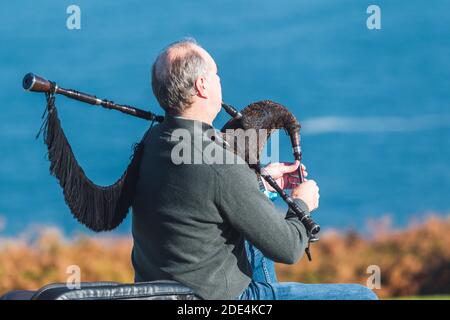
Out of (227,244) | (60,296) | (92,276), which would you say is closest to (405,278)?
(92,276)

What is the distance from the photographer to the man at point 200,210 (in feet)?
10.1

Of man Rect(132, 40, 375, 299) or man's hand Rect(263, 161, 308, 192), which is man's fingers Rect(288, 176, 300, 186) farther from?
man Rect(132, 40, 375, 299)

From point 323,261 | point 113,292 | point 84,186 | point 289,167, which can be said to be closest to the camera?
point 113,292

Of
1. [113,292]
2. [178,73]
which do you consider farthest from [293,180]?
[113,292]

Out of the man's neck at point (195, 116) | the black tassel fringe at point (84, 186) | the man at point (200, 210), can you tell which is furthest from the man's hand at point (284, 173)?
the black tassel fringe at point (84, 186)

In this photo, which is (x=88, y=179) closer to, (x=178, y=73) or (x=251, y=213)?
(x=178, y=73)

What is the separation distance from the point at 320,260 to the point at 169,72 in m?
4.54

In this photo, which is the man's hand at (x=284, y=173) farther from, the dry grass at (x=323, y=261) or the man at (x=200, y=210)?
the dry grass at (x=323, y=261)

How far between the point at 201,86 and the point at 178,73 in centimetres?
8

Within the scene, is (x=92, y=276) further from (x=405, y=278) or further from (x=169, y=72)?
(x=169, y=72)

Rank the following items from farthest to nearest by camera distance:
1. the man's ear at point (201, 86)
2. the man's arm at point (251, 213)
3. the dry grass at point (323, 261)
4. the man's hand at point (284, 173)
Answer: the dry grass at point (323, 261) → the man's hand at point (284, 173) → the man's ear at point (201, 86) → the man's arm at point (251, 213)

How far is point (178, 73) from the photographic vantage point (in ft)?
10.4

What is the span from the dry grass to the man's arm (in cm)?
380

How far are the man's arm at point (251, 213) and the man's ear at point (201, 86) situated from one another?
28cm
